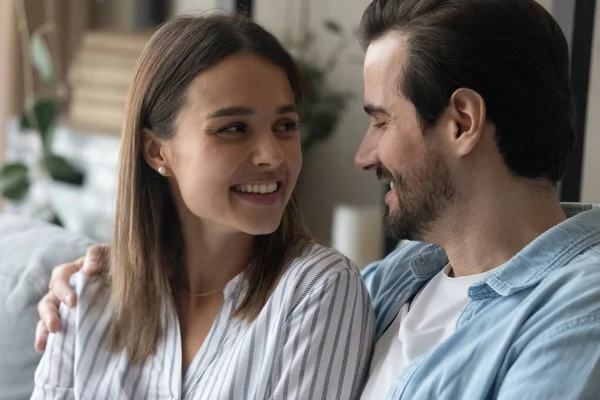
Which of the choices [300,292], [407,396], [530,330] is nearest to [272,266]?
[300,292]

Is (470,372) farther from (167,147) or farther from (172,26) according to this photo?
(172,26)

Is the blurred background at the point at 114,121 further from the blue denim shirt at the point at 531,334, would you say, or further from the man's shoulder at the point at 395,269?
the blue denim shirt at the point at 531,334

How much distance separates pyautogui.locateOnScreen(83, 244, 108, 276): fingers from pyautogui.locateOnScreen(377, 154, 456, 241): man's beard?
0.60 metres

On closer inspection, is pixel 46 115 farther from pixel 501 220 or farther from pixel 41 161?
pixel 501 220

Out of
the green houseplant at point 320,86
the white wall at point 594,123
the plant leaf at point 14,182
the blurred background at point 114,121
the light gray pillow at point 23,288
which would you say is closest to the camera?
the light gray pillow at point 23,288

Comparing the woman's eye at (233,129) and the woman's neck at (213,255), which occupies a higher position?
the woman's eye at (233,129)

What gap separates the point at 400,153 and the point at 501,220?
0.19m

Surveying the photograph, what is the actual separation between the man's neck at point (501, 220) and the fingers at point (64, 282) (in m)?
0.73

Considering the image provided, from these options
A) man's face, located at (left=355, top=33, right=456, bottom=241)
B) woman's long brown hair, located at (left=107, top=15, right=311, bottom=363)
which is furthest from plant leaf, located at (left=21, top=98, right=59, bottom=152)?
man's face, located at (left=355, top=33, right=456, bottom=241)

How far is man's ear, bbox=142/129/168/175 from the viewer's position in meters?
1.50

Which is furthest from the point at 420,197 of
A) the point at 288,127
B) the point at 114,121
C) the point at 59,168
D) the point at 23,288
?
the point at 59,168

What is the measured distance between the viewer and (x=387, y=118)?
132 cm

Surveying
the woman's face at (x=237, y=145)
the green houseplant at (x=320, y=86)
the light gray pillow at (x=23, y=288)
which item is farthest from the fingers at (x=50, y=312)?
the green houseplant at (x=320, y=86)

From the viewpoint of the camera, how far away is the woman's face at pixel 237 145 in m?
1.39
